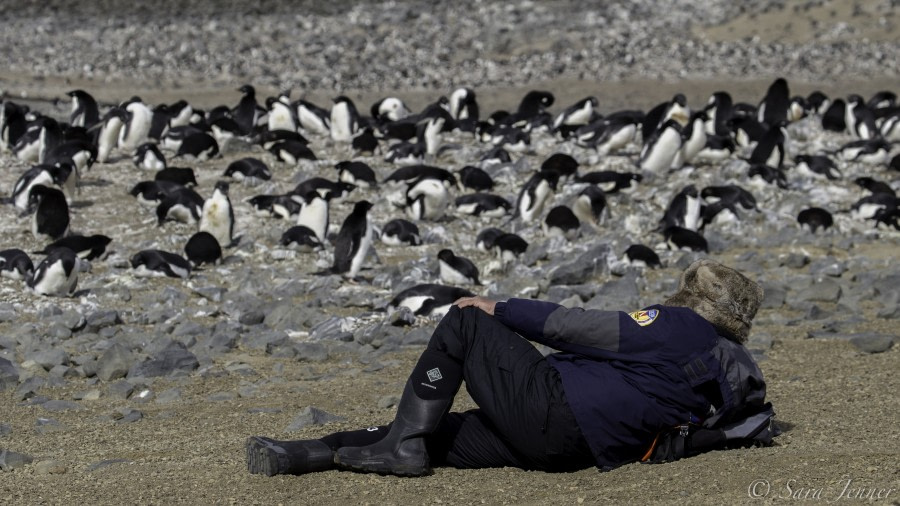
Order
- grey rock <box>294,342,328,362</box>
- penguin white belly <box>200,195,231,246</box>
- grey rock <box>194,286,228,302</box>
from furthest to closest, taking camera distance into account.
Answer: penguin white belly <box>200,195,231,246</box> < grey rock <box>194,286,228,302</box> < grey rock <box>294,342,328,362</box>

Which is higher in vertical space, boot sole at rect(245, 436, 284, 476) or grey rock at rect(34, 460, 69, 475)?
boot sole at rect(245, 436, 284, 476)

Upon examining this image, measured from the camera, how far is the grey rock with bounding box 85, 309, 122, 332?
25.0ft

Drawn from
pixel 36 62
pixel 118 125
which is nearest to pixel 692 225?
pixel 118 125

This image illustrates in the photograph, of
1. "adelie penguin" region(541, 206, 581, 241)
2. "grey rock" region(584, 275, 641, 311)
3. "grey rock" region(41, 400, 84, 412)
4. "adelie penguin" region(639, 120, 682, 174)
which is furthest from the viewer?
"adelie penguin" region(639, 120, 682, 174)

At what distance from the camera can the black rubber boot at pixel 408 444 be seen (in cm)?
402

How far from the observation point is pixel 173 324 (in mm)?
7863

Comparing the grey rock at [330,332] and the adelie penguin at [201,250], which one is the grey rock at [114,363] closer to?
the grey rock at [330,332]

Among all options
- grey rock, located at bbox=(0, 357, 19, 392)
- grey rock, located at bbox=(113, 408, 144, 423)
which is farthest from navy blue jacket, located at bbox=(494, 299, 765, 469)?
grey rock, located at bbox=(0, 357, 19, 392)

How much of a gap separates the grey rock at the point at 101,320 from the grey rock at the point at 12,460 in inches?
121

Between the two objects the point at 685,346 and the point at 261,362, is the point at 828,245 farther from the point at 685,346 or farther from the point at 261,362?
the point at 685,346

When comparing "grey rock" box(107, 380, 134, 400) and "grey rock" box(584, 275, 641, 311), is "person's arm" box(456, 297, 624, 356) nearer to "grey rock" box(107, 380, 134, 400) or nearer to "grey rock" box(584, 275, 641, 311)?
"grey rock" box(107, 380, 134, 400)

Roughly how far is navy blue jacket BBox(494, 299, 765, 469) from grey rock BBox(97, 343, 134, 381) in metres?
3.24

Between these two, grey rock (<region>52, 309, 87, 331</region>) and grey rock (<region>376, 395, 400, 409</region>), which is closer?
grey rock (<region>376, 395, 400, 409</region>)

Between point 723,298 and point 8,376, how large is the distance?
401 cm
